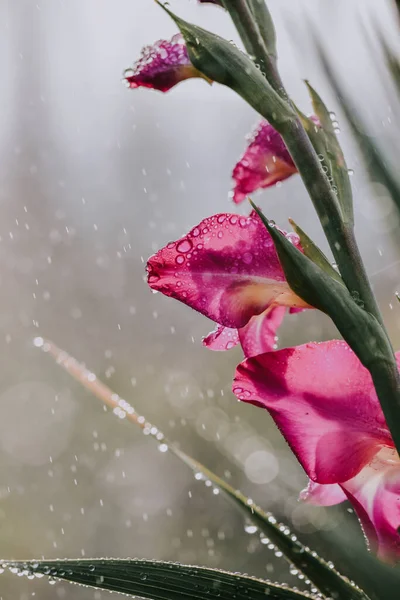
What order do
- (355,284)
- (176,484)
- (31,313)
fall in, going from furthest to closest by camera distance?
(31,313) < (176,484) < (355,284)

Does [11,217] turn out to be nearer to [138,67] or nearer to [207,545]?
[207,545]

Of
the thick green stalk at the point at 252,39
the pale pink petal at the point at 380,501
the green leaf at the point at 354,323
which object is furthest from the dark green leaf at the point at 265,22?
the pale pink petal at the point at 380,501

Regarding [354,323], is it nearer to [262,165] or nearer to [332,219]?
[332,219]

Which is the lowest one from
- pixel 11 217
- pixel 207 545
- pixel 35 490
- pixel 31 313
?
pixel 207 545

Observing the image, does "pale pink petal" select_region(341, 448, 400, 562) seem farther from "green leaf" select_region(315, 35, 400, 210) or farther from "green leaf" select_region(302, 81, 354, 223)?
"green leaf" select_region(315, 35, 400, 210)

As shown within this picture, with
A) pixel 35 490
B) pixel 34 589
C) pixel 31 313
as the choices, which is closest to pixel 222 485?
pixel 34 589

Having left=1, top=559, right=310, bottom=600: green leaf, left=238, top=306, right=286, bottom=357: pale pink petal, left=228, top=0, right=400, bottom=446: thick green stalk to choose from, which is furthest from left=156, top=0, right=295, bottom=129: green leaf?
left=1, top=559, right=310, bottom=600: green leaf

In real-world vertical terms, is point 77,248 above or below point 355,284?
below
